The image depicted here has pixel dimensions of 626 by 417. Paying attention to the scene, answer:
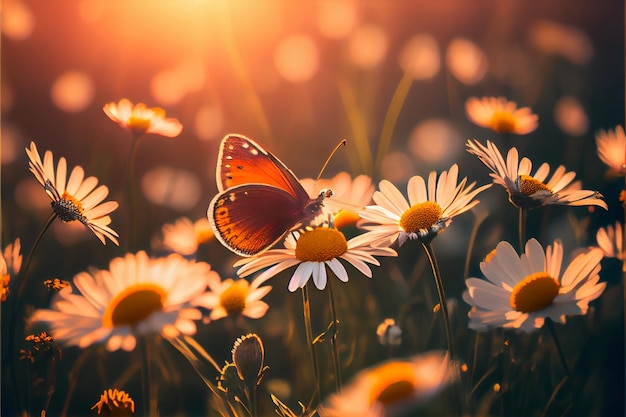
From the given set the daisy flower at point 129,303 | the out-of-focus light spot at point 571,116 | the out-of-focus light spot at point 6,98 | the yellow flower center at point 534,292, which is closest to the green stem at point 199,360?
the daisy flower at point 129,303

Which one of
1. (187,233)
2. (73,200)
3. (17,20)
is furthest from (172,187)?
(17,20)

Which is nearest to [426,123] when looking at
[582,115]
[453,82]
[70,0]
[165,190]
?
[453,82]

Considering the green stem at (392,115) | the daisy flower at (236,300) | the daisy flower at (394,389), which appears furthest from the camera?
the green stem at (392,115)

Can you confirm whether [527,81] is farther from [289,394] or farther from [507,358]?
[289,394]

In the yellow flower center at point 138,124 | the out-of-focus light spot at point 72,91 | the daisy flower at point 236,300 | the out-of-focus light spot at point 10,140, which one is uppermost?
the out-of-focus light spot at point 72,91

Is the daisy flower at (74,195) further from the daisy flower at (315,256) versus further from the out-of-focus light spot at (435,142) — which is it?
the out-of-focus light spot at (435,142)

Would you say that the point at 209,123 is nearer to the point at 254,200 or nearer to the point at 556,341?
the point at 254,200

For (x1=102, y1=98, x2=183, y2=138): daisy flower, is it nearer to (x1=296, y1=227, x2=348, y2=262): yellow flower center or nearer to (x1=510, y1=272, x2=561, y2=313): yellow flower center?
(x1=296, y1=227, x2=348, y2=262): yellow flower center

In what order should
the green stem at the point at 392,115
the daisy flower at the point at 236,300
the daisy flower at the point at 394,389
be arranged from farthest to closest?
the green stem at the point at 392,115
the daisy flower at the point at 236,300
the daisy flower at the point at 394,389

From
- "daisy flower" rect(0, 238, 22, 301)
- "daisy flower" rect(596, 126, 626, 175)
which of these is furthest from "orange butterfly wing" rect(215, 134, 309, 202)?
"daisy flower" rect(596, 126, 626, 175)
